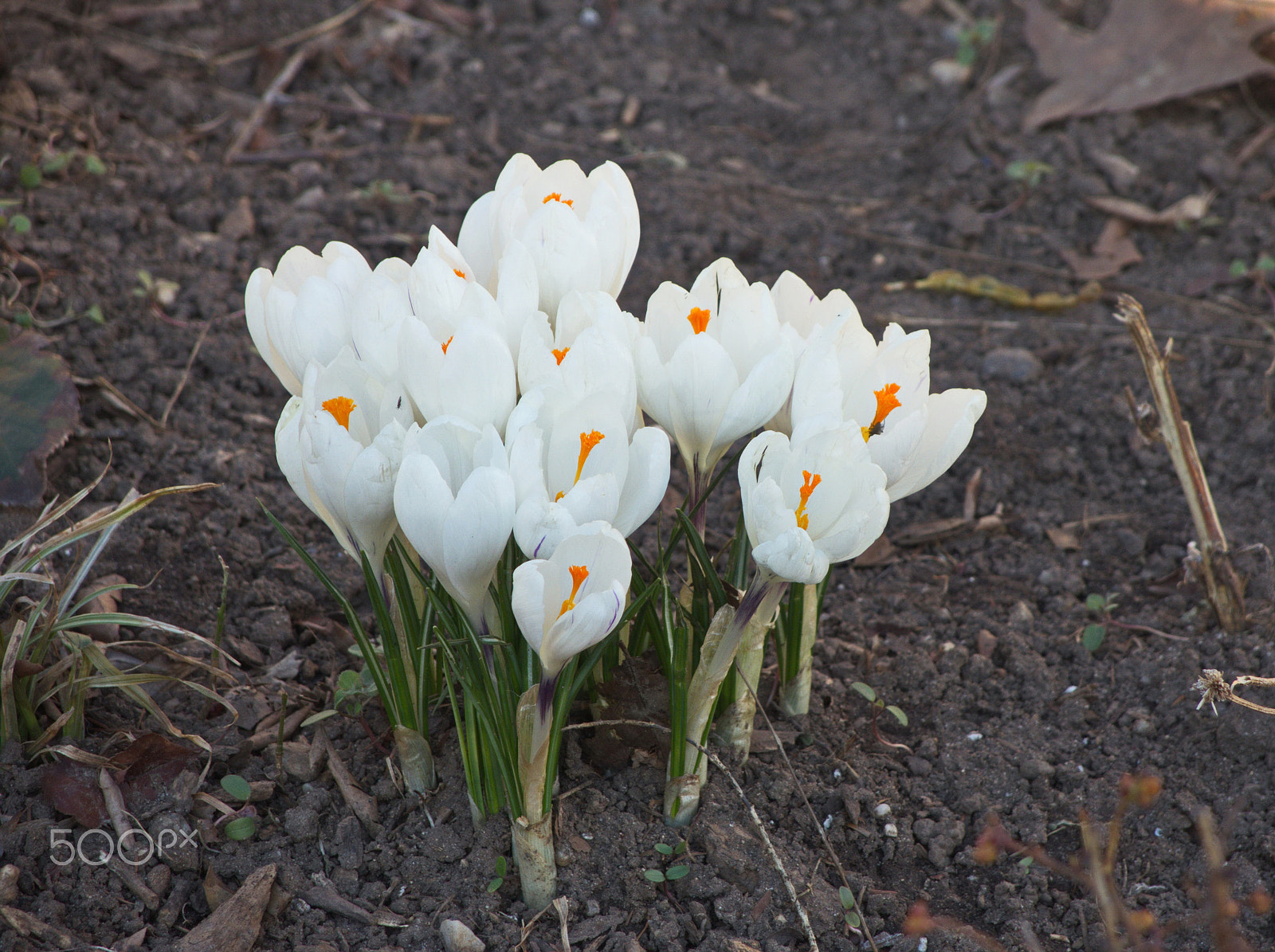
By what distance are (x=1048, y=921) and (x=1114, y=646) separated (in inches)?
24.5

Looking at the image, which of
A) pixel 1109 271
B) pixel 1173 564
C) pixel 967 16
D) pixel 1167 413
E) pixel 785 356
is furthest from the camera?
pixel 967 16

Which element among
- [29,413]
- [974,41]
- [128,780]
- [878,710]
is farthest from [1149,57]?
[128,780]

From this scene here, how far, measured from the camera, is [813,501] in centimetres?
112

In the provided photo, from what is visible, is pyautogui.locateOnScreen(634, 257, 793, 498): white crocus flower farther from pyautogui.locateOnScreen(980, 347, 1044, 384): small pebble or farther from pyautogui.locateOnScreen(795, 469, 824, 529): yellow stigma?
pyautogui.locateOnScreen(980, 347, 1044, 384): small pebble

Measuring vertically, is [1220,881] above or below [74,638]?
above

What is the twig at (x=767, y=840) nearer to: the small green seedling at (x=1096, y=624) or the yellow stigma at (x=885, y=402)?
the yellow stigma at (x=885, y=402)

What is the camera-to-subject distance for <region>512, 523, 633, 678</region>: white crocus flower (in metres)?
1.03

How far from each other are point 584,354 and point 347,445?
260 millimetres

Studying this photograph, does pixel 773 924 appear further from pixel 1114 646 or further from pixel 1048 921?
pixel 1114 646

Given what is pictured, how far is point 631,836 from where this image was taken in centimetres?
140

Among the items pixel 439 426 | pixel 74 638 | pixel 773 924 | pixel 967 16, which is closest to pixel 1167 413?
pixel 773 924

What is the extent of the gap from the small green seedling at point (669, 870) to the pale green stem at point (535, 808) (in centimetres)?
12

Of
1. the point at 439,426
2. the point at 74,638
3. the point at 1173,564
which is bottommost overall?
the point at 1173,564

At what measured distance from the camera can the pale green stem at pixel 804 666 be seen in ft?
5.05
